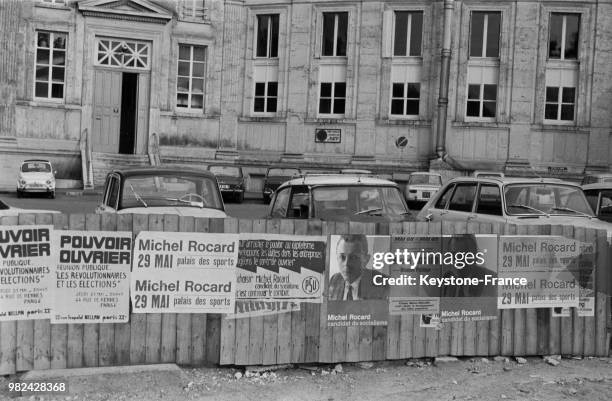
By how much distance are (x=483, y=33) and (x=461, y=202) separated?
2399cm

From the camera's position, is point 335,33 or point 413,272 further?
point 335,33

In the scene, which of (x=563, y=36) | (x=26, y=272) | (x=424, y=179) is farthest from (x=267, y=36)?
(x=26, y=272)

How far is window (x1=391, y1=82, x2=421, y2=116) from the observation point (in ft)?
115

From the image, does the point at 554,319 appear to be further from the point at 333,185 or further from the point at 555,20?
the point at 555,20

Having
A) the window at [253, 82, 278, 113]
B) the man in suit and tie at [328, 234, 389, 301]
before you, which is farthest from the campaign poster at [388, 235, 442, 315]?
the window at [253, 82, 278, 113]

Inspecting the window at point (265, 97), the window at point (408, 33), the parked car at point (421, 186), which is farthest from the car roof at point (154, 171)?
the window at point (408, 33)

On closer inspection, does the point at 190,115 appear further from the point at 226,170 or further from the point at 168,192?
the point at 168,192

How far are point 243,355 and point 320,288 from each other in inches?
39.8

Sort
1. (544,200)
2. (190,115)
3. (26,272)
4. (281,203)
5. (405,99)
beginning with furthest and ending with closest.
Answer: (190,115) < (405,99) < (281,203) < (544,200) < (26,272)

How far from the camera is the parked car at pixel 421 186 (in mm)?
30719

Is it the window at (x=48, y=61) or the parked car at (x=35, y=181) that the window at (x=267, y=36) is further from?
the parked car at (x=35, y=181)

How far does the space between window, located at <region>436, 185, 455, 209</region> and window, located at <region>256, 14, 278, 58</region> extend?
2424 cm

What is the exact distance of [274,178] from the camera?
32344 mm

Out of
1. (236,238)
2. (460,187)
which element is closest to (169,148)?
(460,187)
